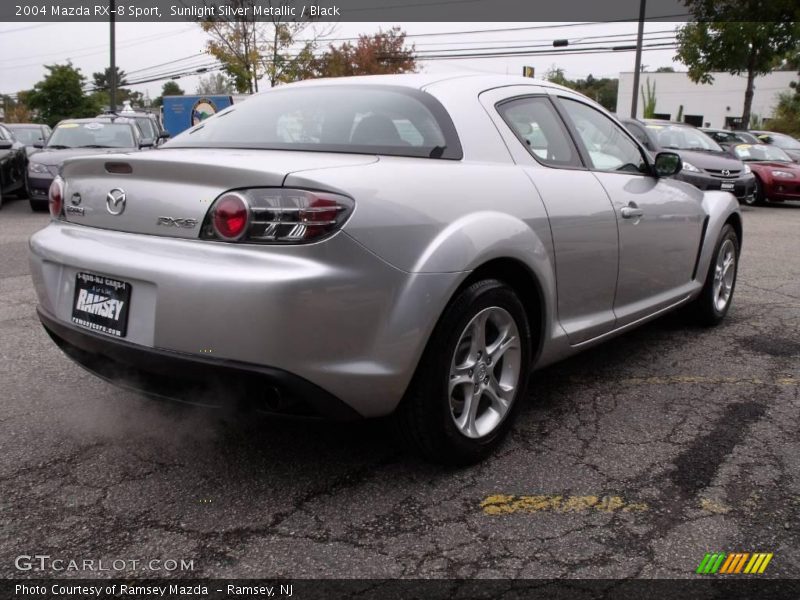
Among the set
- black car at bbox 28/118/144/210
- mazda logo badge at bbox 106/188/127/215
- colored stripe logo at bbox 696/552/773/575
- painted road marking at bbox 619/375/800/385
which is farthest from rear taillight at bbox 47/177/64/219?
black car at bbox 28/118/144/210

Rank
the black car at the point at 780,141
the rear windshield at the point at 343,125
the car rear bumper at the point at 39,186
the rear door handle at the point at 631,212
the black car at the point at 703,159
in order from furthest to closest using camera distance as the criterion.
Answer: the black car at the point at 780,141 < the black car at the point at 703,159 < the car rear bumper at the point at 39,186 < the rear door handle at the point at 631,212 < the rear windshield at the point at 343,125

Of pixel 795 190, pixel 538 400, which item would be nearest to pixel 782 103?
pixel 795 190

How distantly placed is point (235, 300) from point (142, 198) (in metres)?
0.63

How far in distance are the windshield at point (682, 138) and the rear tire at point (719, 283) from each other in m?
8.71

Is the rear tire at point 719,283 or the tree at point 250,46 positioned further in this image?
the tree at point 250,46

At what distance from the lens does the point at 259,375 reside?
232 cm

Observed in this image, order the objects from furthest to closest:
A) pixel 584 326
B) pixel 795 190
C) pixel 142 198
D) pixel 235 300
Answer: pixel 795 190 → pixel 584 326 → pixel 142 198 → pixel 235 300

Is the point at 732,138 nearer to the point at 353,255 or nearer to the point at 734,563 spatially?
the point at 734,563

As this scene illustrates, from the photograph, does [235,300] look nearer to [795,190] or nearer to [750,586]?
[750,586]

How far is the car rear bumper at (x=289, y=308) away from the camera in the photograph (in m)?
2.29

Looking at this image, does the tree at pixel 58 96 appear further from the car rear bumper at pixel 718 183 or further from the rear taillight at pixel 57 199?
the rear taillight at pixel 57 199

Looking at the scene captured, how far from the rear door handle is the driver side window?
9.3 inches

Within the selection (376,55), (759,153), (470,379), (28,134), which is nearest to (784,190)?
(759,153)

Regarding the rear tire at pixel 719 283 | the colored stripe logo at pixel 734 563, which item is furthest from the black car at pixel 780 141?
the colored stripe logo at pixel 734 563
